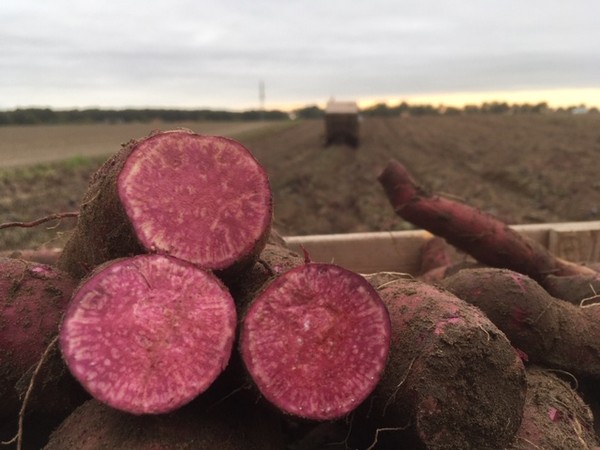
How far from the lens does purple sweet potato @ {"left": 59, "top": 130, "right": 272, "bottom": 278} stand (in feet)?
5.81

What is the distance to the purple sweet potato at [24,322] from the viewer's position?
2.03m

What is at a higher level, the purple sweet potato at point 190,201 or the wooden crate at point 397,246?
the purple sweet potato at point 190,201

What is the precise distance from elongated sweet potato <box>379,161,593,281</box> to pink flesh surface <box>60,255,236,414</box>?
221 centimetres

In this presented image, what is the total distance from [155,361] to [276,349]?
34 centimetres

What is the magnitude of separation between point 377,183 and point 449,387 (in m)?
12.7

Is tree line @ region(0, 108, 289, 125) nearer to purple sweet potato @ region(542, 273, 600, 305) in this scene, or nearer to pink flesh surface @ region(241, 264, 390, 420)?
purple sweet potato @ region(542, 273, 600, 305)

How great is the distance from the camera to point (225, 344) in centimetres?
157

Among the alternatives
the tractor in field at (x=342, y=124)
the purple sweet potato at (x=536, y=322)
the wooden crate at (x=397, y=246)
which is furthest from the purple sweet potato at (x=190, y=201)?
the tractor in field at (x=342, y=124)

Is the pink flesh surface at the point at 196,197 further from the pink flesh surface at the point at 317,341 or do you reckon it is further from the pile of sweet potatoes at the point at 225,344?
the pink flesh surface at the point at 317,341

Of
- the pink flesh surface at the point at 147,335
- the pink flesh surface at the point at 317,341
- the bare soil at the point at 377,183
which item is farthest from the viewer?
the bare soil at the point at 377,183

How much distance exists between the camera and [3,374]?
2.03m

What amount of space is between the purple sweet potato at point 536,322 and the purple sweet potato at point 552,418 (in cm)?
12

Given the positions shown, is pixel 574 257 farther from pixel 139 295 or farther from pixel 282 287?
pixel 139 295

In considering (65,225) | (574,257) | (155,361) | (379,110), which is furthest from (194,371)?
(379,110)
